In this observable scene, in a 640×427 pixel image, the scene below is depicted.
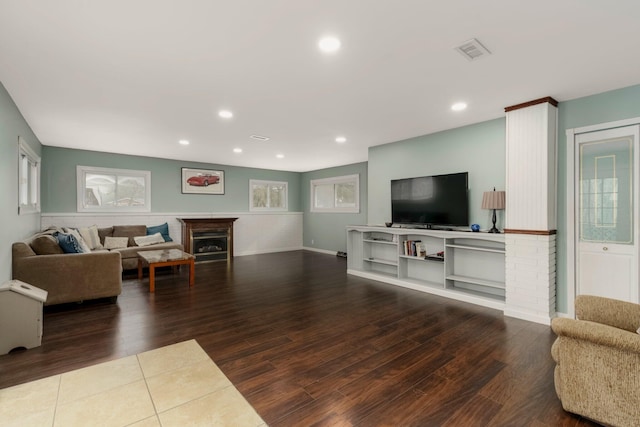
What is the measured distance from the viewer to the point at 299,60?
245cm

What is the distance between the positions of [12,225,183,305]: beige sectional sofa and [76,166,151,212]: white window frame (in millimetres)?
2677

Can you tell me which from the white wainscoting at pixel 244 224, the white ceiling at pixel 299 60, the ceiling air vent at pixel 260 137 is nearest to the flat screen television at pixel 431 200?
the white ceiling at pixel 299 60

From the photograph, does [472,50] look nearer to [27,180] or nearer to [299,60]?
[299,60]

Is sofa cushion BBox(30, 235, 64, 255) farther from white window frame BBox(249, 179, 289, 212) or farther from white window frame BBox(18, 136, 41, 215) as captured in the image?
white window frame BBox(249, 179, 289, 212)

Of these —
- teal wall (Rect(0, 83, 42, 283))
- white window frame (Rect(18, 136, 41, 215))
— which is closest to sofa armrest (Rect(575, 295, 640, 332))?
teal wall (Rect(0, 83, 42, 283))

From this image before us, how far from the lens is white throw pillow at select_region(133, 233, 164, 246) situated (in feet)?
20.0

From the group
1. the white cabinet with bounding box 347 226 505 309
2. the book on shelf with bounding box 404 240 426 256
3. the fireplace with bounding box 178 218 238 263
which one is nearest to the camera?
the white cabinet with bounding box 347 226 505 309

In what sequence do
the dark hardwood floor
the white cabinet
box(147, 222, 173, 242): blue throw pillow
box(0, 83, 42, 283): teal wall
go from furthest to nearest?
box(147, 222, 173, 242): blue throw pillow, the white cabinet, box(0, 83, 42, 283): teal wall, the dark hardwood floor

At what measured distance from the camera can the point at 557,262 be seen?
11.2ft

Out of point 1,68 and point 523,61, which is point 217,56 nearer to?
point 1,68

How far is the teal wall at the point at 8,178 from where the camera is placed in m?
2.96

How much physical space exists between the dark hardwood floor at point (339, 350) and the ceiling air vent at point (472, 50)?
8.16 feet

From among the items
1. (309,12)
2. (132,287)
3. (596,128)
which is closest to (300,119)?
(309,12)

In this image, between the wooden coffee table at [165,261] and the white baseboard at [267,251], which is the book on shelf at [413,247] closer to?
the wooden coffee table at [165,261]
